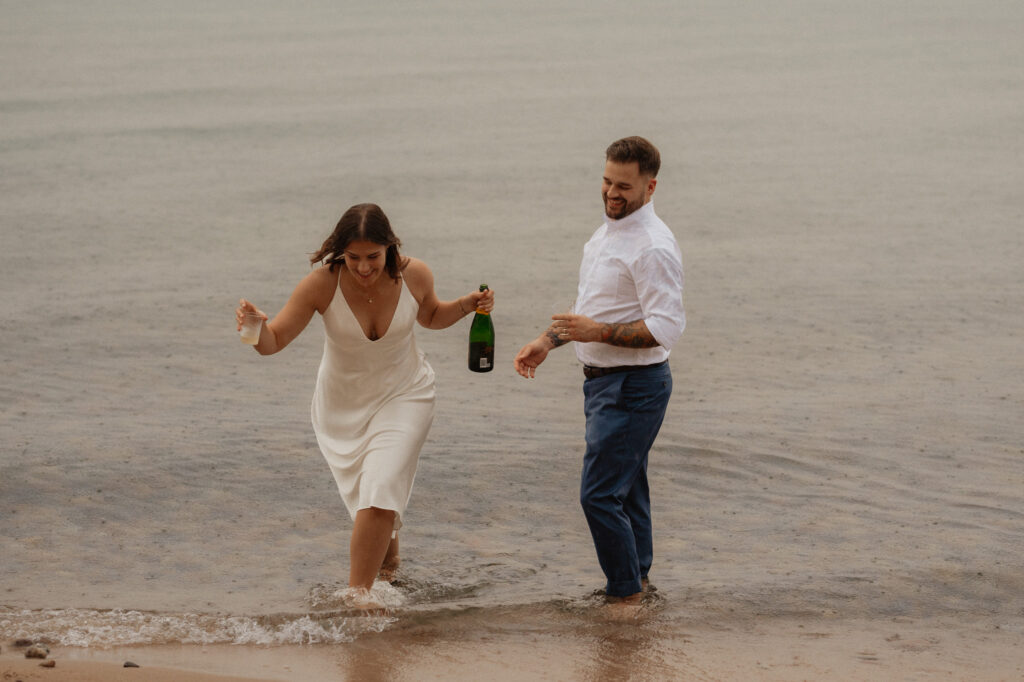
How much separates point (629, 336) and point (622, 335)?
28 mm

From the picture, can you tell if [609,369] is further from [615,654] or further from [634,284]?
[615,654]

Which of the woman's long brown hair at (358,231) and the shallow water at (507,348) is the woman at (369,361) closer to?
the woman's long brown hair at (358,231)

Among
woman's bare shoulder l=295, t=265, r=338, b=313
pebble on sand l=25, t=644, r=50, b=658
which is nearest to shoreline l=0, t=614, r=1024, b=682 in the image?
pebble on sand l=25, t=644, r=50, b=658

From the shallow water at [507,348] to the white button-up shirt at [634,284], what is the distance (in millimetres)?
1165

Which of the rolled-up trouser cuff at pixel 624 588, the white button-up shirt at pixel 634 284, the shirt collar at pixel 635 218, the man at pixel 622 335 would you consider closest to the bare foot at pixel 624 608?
the rolled-up trouser cuff at pixel 624 588

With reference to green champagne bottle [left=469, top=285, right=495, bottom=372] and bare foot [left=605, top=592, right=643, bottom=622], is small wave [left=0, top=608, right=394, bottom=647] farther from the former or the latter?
green champagne bottle [left=469, top=285, right=495, bottom=372]

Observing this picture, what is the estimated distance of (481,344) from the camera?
618 centimetres

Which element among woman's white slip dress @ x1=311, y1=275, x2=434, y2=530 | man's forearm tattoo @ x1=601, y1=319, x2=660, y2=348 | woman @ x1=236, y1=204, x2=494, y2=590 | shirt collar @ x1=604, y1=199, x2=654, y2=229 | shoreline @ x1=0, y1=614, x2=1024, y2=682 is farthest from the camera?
woman's white slip dress @ x1=311, y1=275, x2=434, y2=530

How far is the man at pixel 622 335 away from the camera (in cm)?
521

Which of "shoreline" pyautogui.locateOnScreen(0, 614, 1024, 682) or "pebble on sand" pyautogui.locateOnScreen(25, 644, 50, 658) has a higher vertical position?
"pebble on sand" pyautogui.locateOnScreen(25, 644, 50, 658)

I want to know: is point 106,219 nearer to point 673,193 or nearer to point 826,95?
point 673,193

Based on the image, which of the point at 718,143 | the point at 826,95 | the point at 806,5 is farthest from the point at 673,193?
the point at 806,5

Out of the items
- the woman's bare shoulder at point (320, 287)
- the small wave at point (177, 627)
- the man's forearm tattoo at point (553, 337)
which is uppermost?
the woman's bare shoulder at point (320, 287)

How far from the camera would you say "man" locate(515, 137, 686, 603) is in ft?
17.1
